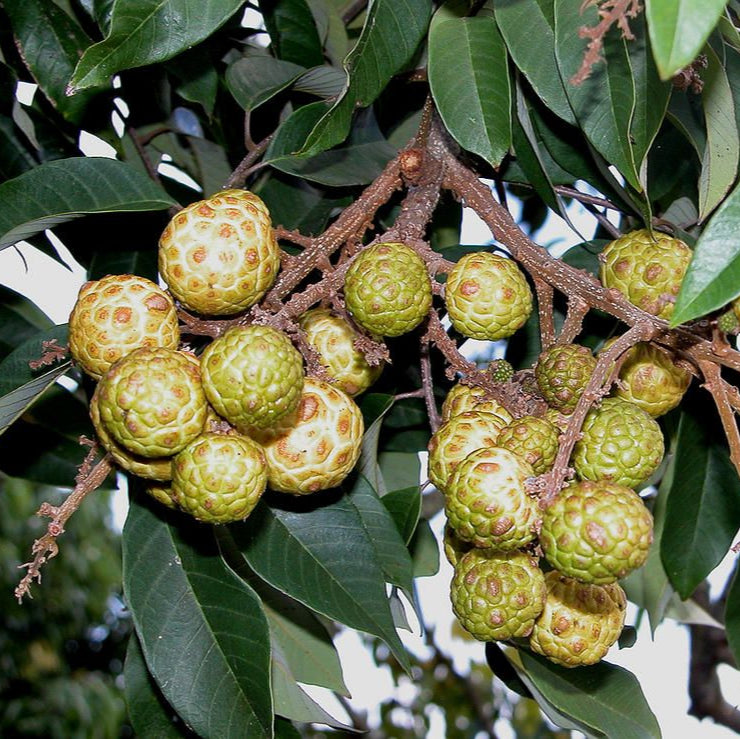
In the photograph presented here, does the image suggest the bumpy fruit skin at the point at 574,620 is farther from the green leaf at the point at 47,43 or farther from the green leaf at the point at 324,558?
the green leaf at the point at 47,43

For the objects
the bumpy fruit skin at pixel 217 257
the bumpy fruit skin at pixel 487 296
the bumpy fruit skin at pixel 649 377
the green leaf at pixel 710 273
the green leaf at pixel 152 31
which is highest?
the green leaf at pixel 152 31

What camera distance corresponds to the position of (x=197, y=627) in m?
Answer: 1.25

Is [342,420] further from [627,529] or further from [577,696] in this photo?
[577,696]

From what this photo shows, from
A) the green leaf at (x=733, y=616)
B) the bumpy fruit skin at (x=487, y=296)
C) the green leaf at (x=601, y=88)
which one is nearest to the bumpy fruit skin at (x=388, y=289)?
the bumpy fruit skin at (x=487, y=296)

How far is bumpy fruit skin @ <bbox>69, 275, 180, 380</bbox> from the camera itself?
3.60 feet

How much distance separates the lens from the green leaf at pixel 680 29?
0.66 m

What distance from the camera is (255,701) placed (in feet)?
3.91

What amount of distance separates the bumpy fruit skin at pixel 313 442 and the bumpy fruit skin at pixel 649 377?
0.35 meters

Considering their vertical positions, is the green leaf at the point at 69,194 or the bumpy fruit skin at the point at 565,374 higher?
the green leaf at the point at 69,194

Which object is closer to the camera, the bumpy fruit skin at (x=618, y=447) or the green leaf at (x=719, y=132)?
the bumpy fruit skin at (x=618, y=447)

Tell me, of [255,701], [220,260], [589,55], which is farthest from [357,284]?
[255,701]

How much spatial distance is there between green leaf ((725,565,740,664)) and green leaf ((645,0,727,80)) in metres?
1.19

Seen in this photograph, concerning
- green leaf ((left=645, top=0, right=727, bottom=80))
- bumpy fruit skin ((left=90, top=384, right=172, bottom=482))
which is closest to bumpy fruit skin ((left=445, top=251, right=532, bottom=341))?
bumpy fruit skin ((left=90, top=384, right=172, bottom=482))

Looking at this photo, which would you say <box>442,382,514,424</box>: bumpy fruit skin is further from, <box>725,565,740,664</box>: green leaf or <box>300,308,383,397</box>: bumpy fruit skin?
<box>725,565,740,664</box>: green leaf
